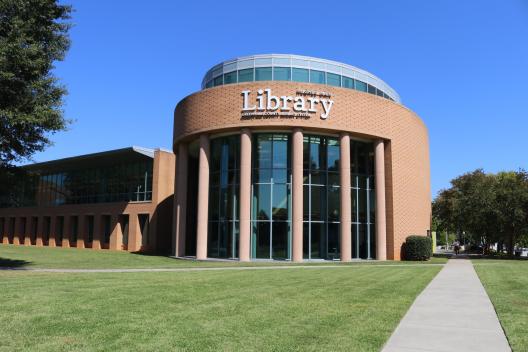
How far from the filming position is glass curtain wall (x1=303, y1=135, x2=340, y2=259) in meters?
30.5

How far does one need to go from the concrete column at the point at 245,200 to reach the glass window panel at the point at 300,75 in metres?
5.74

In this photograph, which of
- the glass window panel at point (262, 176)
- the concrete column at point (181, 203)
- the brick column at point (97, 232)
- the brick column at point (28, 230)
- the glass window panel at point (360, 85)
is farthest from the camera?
the brick column at point (28, 230)

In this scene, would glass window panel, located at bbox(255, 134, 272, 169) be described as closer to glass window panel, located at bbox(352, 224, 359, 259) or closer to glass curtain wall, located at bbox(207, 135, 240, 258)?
glass curtain wall, located at bbox(207, 135, 240, 258)

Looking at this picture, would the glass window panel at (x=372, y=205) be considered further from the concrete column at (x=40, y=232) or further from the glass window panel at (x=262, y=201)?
the concrete column at (x=40, y=232)

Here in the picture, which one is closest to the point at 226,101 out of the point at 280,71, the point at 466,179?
the point at 280,71

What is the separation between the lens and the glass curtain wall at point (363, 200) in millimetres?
32469

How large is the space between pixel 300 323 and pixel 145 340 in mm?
2812

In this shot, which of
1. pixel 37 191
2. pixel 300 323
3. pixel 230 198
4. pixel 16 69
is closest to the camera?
pixel 300 323

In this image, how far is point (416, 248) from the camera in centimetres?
3231

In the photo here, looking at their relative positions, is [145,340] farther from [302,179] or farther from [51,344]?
[302,179]

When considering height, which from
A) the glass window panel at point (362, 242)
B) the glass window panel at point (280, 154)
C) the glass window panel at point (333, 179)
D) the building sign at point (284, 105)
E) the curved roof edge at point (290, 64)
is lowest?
the glass window panel at point (362, 242)

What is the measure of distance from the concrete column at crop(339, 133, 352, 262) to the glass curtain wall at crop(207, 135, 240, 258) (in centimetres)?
668

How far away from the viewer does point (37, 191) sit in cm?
6078

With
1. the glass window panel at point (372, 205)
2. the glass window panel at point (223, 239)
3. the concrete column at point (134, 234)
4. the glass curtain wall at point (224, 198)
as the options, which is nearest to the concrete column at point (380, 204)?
the glass window panel at point (372, 205)
